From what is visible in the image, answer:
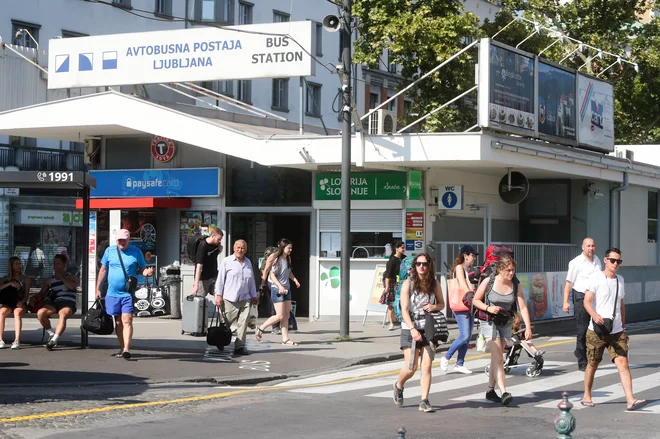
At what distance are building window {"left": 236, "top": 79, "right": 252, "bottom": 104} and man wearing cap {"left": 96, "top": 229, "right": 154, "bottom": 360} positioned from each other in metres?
36.9

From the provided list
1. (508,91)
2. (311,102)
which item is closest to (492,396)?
(508,91)

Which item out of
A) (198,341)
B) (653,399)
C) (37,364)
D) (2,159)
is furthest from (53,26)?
(653,399)

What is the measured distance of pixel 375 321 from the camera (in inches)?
877

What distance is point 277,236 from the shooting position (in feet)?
81.5

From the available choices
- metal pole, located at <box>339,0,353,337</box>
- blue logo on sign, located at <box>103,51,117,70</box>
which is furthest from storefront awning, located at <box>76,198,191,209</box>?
metal pole, located at <box>339,0,353,337</box>

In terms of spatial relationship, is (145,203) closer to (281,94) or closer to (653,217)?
(653,217)

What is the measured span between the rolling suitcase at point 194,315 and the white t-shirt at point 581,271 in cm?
626

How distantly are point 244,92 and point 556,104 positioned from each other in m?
29.2

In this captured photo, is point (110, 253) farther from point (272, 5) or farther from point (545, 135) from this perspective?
point (272, 5)

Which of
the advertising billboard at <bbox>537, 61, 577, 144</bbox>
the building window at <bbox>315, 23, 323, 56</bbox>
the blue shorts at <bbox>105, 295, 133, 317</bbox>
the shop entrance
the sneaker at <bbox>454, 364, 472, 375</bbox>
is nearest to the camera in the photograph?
the sneaker at <bbox>454, 364, 472, 375</bbox>

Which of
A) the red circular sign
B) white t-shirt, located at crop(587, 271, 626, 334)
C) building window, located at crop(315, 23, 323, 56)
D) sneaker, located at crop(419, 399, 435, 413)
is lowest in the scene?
sneaker, located at crop(419, 399, 435, 413)

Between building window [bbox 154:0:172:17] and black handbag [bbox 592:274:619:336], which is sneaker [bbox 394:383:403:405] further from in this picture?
building window [bbox 154:0:172:17]

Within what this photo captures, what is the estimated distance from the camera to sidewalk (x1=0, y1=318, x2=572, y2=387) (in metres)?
13.2

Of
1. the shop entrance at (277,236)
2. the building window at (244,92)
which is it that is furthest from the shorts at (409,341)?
the building window at (244,92)
